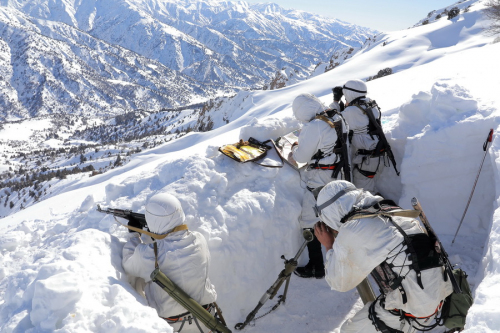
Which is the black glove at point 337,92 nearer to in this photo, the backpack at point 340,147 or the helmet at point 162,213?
the backpack at point 340,147

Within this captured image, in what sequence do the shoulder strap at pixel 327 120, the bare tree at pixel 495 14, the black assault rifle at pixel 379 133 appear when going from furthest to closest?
the bare tree at pixel 495 14
the black assault rifle at pixel 379 133
the shoulder strap at pixel 327 120

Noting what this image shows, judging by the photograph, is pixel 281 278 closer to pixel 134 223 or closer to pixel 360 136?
pixel 134 223

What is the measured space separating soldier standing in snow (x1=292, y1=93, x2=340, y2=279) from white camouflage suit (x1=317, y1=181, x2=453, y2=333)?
189 centimetres

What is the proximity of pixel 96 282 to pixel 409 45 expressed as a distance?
39537 mm

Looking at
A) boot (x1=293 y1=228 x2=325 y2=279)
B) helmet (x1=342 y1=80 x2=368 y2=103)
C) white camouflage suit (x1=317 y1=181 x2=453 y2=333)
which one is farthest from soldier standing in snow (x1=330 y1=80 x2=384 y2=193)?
white camouflage suit (x1=317 y1=181 x2=453 y2=333)

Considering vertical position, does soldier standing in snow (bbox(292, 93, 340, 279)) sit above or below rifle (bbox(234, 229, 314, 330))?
above

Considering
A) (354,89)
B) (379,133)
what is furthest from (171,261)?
(354,89)

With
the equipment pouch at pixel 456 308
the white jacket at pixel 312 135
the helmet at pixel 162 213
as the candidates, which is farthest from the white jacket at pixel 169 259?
the equipment pouch at pixel 456 308

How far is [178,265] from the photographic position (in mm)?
3422

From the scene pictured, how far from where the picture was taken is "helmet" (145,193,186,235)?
11.3 ft

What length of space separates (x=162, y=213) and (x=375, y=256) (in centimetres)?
216

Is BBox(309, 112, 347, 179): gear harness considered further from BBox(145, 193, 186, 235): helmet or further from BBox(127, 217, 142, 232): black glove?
BBox(127, 217, 142, 232): black glove

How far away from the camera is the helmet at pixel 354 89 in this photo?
5.73 m

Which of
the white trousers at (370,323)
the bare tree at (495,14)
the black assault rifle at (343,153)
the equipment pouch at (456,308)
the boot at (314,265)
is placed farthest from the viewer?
the bare tree at (495,14)
